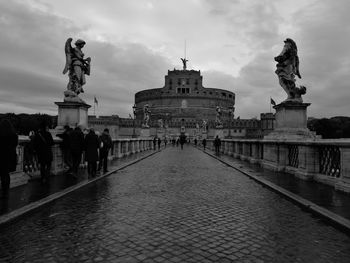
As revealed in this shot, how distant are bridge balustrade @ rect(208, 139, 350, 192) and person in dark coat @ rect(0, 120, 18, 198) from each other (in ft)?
24.0

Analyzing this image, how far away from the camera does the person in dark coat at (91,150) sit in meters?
10.8

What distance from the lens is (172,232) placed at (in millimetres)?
4738

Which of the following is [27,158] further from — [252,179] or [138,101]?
[138,101]

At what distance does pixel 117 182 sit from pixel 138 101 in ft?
444

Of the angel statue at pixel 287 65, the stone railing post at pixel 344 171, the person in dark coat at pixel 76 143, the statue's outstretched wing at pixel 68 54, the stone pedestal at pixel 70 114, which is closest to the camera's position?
the stone railing post at pixel 344 171

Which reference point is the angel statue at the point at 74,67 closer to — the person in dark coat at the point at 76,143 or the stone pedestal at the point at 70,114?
the stone pedestal at the point at 70,114

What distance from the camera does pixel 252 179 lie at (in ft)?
35.2

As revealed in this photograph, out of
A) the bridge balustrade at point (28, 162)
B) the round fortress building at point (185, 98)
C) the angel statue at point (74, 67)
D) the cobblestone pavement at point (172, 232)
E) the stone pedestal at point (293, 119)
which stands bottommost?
the cobblestone pavement at point (172, 232)

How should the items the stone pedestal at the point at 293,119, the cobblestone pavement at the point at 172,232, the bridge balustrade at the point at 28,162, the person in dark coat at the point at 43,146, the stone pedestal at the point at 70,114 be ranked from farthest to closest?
1. the stone pedestal at the point at 70,114
2. the stone pedestal at the point at 293,119
3. the person in dark coat at the point at 43,146
4. the bridge balustrade at the point at 28,162
5. the cobblestone pavement at the point at 172,232

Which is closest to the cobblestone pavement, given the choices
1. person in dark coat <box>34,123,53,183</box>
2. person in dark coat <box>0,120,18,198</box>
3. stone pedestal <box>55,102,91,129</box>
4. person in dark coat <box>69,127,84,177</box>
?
person in dark coat <box>0,120,18,198</box>

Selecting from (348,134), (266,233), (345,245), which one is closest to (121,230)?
(266,233)

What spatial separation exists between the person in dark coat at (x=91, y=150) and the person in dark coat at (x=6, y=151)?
12.5 feet

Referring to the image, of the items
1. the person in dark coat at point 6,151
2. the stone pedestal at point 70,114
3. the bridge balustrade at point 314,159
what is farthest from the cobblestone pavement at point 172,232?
the stone pedestal at point 70,114

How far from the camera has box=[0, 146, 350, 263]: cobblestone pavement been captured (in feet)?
A: 12.7
